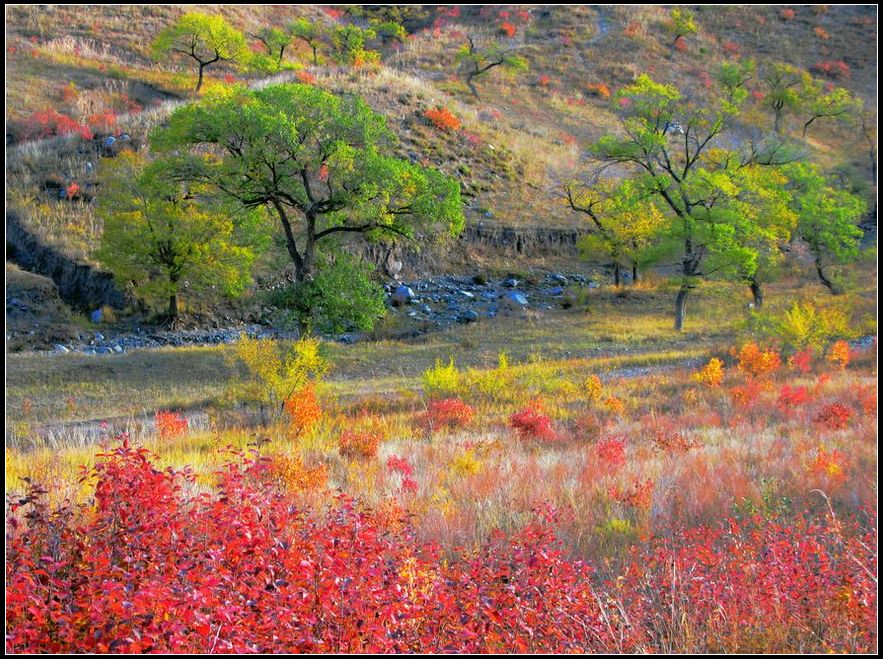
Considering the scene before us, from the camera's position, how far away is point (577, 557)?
6.25 m

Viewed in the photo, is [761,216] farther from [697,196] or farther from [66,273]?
[66,273]

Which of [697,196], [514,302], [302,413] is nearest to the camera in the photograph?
[302,413]

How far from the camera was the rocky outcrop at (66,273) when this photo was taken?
27844 mm

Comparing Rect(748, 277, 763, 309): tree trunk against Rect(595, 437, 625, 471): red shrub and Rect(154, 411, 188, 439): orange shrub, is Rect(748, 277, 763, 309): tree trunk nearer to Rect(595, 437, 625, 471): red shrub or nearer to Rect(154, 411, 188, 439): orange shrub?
Rect(595, 437, 625, 471): red shrub

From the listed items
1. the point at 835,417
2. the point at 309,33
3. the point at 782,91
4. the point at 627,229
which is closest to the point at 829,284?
the point at 627,229

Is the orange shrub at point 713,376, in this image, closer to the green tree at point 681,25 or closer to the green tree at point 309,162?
the green tree at point 309,162

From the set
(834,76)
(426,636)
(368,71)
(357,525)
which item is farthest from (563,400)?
(834,76)

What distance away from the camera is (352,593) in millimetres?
4266

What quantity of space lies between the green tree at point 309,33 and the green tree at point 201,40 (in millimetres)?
13271

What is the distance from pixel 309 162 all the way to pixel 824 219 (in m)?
25.6

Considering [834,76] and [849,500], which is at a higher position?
[834,76]

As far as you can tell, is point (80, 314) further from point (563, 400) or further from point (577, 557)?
point (577, 557)

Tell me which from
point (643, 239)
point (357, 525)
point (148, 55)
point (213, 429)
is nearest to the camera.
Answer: point (357, 525)

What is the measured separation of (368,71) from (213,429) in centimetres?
3945
